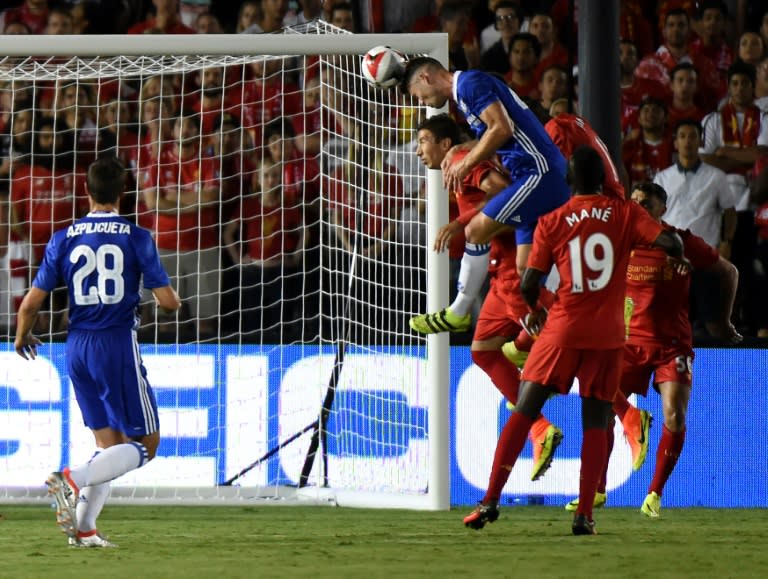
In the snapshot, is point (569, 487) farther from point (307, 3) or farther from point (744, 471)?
point (307, 3)

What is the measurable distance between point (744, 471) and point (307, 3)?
17.6 feet

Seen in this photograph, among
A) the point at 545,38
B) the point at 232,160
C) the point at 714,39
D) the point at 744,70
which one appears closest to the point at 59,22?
the point at 232,160

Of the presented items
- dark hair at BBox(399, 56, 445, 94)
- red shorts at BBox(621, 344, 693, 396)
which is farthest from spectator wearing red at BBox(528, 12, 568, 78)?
dark hair at BBox(399, 56, 445, 94)

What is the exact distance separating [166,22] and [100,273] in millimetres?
5802

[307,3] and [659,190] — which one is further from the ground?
[307,3]

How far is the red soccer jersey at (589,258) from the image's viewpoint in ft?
21.9

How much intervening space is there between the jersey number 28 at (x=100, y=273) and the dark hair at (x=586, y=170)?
2.10 metres

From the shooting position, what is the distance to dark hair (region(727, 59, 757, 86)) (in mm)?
11375

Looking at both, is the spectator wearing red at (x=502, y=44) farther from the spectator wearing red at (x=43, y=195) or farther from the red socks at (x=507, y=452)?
the red socks at (x=507, y=452)

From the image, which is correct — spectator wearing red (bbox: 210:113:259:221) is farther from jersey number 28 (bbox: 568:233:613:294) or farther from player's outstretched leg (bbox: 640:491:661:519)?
jersey number 28 (bbox: 568:233:613:294)

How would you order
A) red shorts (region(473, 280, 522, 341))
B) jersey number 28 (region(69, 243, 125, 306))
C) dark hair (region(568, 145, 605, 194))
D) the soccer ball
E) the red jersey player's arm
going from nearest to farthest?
jersey number 28 (region(69, 243, 125, 306)), dark hair (region(568, 145, 605, 194)), the soccer ball, red shorts (region(473, 280, 522, 341)), the red jersey player's arm

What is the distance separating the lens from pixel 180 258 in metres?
10.2

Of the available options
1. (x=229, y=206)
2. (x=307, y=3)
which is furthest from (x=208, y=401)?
(x=307, y=3)

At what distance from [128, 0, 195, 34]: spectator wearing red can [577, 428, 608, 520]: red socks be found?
21.0 ft
